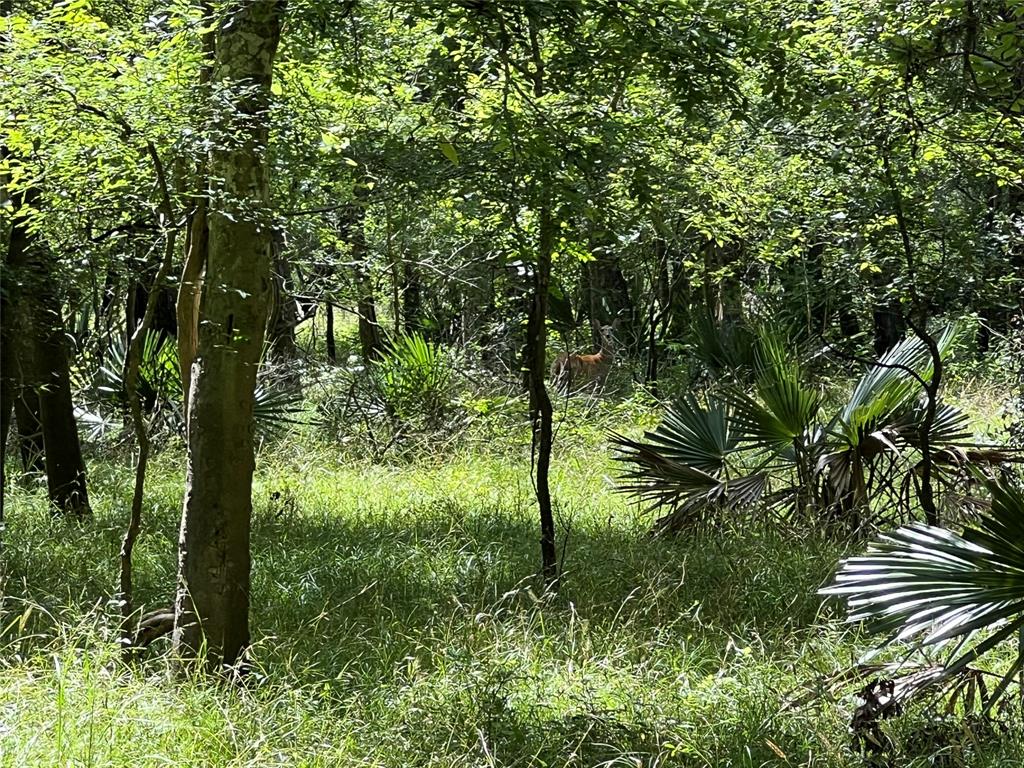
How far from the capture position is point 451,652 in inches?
194

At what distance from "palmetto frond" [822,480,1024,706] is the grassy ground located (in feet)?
1.48

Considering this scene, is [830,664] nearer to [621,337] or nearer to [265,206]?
[265,206]

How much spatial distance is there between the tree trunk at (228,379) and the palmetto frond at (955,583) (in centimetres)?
260

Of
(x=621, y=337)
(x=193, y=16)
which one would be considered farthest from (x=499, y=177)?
(x=621, y=337)

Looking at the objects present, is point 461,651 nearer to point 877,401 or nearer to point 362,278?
point 877,401

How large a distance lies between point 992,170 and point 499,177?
3421 millimetres

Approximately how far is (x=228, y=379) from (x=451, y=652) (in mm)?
1624

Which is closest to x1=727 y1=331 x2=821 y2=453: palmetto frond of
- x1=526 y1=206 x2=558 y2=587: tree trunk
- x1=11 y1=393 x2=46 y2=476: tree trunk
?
x1=526 y1=206 x2=558 y2=587: tree trunk

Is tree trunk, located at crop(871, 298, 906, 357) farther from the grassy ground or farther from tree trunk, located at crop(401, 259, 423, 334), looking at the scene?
the grassy ground

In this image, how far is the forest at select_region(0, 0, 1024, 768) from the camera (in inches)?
158

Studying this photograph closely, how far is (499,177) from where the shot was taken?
5.87 m

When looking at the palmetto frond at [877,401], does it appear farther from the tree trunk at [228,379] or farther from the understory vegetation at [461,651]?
the tree trunk at [228,379]

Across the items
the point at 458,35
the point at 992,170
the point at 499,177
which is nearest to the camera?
the point at 458,35

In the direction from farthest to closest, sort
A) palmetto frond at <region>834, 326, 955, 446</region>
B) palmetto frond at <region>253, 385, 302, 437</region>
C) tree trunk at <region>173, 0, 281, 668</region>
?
1. palmetto frond at <region>253, 385, 302, 437</region>
2. palmetto frond at <region>834, 326, 955, 446</region>
3. tree trunk at <region>173, 0, 281, 668</region>
